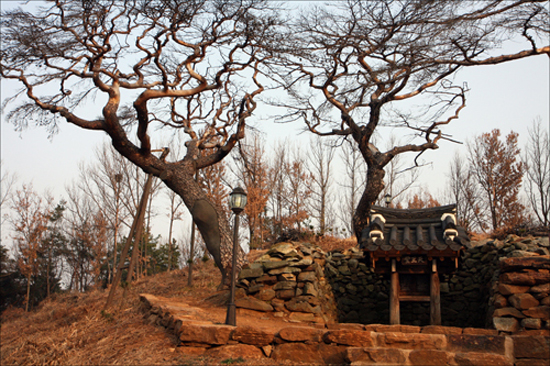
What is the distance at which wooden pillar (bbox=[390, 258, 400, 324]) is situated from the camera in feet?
24.2

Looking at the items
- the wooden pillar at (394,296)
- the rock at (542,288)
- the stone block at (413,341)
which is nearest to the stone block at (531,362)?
the stone block at (413,341)

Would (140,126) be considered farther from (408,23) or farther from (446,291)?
(446,291)

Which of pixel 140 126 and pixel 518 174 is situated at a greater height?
pixel 518 174

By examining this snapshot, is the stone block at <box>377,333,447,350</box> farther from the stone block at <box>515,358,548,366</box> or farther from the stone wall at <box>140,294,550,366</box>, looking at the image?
the stone block at <box>515,358,548,366</box>

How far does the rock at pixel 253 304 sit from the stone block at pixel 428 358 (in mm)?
4423

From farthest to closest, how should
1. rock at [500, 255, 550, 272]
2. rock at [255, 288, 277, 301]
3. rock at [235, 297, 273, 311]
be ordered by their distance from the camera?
rock at [255, 288, 277, 301] → rock at [235, 297, 273, 311] → rock at [500, 255, 550, 272]

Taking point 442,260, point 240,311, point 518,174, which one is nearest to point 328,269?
point 240,311

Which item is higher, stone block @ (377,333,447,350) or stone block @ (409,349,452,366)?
stone block @ (377,333,447,350)

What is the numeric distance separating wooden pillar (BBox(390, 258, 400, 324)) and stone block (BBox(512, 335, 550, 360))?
263 cm

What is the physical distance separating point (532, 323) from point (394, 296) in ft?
7.09

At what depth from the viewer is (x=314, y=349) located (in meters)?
5.45

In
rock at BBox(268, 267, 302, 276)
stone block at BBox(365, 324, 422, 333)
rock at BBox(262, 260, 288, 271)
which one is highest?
rock at BBox(262, 260, 288, 271)

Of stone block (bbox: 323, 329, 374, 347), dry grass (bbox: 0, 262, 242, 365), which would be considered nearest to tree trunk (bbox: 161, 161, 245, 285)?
dry grass (bbox: 0, 262, 242, 365)

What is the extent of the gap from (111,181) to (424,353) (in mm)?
15439
